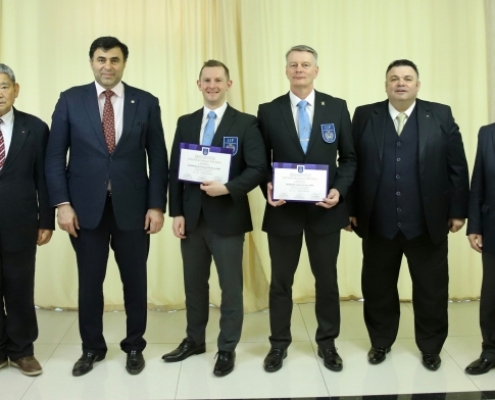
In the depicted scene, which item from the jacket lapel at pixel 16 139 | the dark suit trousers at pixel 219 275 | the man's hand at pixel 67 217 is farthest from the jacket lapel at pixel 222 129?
the jacket lapel at pixel 16 139

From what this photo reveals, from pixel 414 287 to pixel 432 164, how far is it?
2.30 feet

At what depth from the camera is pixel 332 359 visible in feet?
9.65

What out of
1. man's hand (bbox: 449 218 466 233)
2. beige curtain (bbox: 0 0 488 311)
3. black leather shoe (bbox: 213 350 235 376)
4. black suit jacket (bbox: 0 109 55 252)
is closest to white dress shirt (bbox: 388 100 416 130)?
man's hand (bbox: 449 218 466 233)

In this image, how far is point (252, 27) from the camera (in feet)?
12.6

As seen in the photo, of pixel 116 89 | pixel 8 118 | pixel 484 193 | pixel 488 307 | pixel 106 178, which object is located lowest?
pixel 488 307

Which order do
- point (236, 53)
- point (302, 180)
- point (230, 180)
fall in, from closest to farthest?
point (302, 180), point (230, 180), point (236, 53)

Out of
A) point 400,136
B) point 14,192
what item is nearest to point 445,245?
point 400,136

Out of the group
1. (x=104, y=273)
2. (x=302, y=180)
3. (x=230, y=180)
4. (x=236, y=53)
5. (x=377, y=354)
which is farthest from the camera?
(x=236, y=53)

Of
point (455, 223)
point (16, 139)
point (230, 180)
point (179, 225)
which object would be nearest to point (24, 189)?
point (16, 139)

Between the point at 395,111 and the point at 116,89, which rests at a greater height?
the point at 116,89

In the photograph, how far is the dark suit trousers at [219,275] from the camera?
9.52ft

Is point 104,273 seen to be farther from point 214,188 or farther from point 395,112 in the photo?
point 395,112

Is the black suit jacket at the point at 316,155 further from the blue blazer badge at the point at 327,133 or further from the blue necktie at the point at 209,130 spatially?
the blue necktie at the point at 209,130

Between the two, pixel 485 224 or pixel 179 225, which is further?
pixel 179 225
